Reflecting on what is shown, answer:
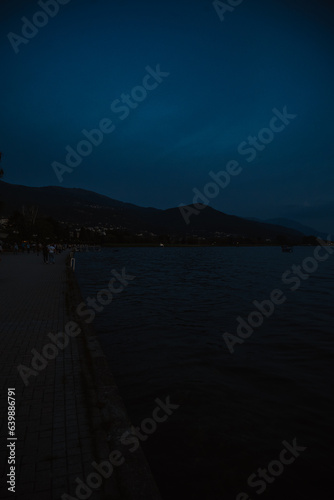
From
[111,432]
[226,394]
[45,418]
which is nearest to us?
[111,432]

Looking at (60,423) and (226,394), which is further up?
(60,423)

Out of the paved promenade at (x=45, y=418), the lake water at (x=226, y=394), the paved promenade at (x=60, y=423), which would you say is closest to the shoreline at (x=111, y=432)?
the paved promenade at (x=60, y=423)

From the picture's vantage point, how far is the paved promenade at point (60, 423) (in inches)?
108

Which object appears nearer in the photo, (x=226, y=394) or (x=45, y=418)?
(x=45, y=418)

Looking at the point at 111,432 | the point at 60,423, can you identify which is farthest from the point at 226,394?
the point at 60,423

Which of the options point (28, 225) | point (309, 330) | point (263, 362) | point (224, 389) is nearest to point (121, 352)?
point (224, 389)

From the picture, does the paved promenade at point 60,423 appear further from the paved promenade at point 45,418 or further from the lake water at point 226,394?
the lake water at point 226,394

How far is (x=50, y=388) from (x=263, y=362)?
4656 millimetres

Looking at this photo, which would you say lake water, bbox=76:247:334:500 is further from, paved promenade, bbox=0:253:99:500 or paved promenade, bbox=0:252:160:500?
paved promenade, bbox=0:253:99:500

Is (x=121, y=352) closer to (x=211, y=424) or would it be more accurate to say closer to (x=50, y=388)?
(x=50, y=388)

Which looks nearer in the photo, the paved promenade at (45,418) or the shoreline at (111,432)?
the shoreline at (111,432)

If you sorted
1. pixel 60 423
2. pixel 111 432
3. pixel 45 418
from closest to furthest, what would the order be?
pixel 111 432
pixel 60 423
pixel 45 418

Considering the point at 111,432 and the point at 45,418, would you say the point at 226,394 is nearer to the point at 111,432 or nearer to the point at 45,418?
the point at 111,432

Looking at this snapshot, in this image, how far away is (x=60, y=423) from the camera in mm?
3668
